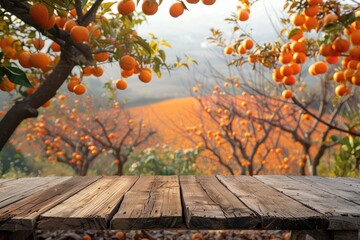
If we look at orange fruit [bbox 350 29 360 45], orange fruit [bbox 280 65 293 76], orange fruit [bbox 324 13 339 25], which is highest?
orange fruit [bbox 324 13 339 25]

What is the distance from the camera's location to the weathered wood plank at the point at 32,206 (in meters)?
1.42

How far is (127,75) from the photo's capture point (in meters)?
2.23

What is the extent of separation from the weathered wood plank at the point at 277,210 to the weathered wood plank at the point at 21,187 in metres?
0.94

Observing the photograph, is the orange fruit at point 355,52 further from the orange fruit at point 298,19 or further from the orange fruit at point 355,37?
the orange fruit at point 298,19

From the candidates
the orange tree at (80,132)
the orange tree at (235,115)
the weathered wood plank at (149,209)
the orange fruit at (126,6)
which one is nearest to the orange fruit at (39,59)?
the orange fruit at (126,6)

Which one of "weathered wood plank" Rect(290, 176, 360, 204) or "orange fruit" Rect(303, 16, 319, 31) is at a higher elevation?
"orange fruit" Rect(303, 16, 319, 31)

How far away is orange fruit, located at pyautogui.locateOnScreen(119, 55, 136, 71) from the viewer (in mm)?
2016

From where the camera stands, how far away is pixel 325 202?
66.3 inches

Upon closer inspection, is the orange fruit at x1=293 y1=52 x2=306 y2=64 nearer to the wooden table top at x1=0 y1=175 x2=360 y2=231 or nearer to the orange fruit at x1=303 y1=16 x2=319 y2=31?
the orange fruit at x1=303 y1=16 x2=319 y2=31

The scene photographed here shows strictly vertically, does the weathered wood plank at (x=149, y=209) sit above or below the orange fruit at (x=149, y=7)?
below

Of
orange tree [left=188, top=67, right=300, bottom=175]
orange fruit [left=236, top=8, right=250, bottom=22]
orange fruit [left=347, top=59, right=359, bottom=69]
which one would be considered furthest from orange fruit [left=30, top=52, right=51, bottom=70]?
orange tree [left=188, top=67, right=300, bottom=175]

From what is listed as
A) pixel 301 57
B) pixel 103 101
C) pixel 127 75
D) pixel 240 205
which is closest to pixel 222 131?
pixel 103 101

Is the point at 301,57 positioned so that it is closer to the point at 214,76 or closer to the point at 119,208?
the point at 119,208

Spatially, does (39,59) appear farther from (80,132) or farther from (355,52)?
(80,132)
